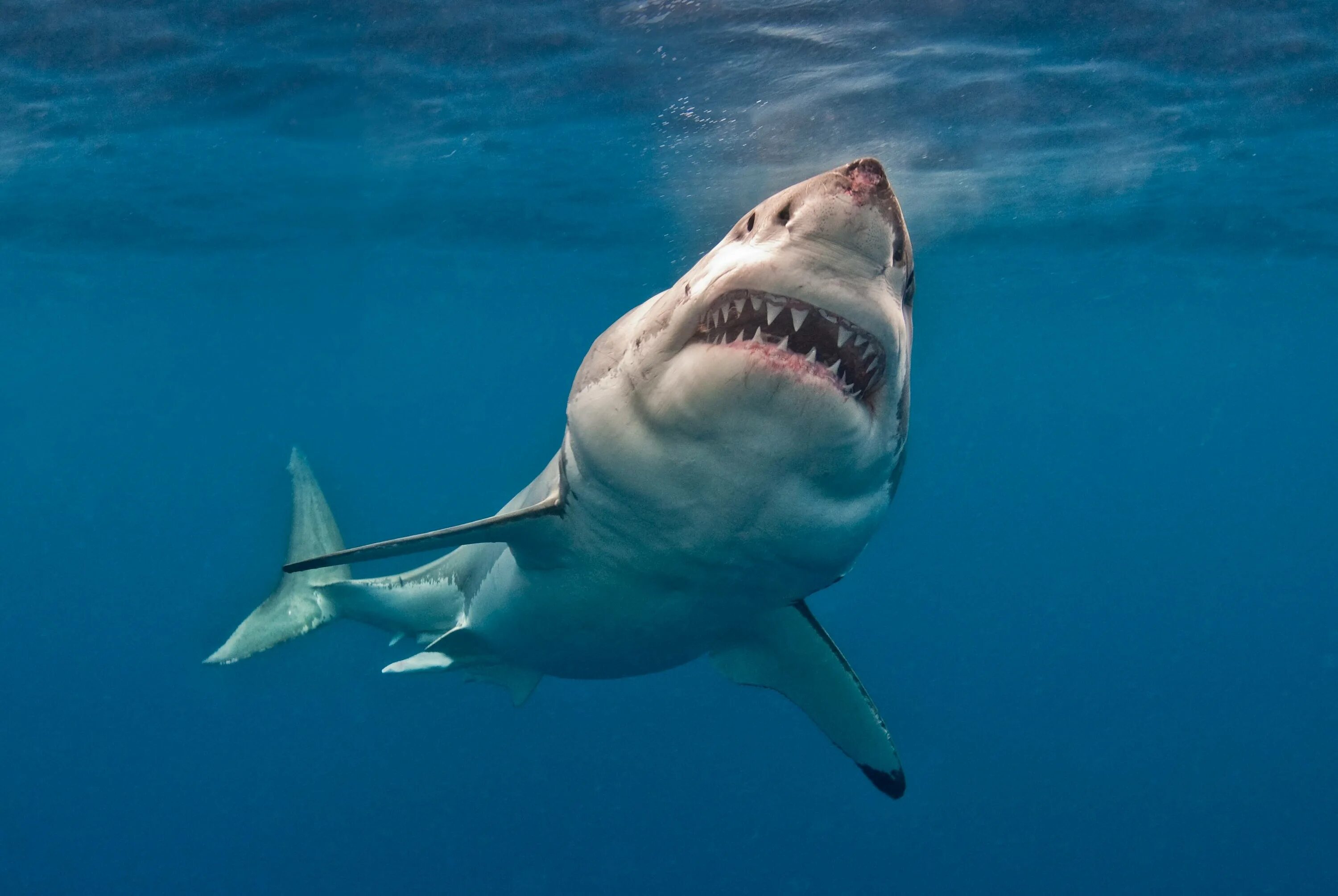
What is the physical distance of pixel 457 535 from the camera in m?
4.14

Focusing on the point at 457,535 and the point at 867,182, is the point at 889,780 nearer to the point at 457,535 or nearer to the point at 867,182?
the point at 457,535

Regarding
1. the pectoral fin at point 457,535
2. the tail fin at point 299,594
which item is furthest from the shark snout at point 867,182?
the tail fin at point 299,594

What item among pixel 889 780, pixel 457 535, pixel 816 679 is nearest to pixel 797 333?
pixel 457 535

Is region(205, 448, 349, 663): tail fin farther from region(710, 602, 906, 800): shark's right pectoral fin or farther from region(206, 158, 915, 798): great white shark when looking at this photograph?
region(710, 602, 906, 800): shark's right pectoral fin

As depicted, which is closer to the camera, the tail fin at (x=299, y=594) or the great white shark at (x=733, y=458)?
the great white shark at (x=733, y=458)

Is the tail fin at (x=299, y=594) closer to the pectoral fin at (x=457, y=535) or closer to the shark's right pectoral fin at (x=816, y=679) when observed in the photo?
the shark's right pectoral fin at (x=816, y=679)

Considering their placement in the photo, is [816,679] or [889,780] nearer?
[816,679]

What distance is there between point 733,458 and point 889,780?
3.92 meters

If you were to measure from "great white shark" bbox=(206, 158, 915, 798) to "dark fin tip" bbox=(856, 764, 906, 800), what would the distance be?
0.46 metres

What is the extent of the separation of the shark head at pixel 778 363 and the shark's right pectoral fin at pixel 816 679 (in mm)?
2320

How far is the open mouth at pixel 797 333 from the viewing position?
109 inches

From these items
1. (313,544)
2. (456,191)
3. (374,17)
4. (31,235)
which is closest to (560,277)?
(456,191)

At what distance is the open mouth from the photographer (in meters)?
2.76

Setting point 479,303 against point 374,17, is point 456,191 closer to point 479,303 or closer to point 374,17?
point 374,17
